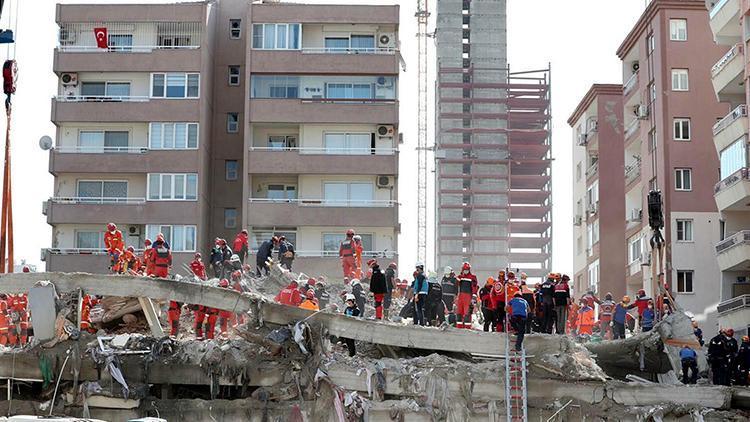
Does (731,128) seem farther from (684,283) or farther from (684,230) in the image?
(684,283)

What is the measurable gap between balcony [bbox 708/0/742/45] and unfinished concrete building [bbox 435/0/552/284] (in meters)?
68.4

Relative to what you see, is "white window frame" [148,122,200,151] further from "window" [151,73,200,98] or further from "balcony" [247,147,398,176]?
"balcony" [247,147,398,176]

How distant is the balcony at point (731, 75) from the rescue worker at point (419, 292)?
23.2 meters

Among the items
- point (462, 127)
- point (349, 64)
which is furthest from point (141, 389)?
point (462, 127)

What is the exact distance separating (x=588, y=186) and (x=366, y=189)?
20.3 meters

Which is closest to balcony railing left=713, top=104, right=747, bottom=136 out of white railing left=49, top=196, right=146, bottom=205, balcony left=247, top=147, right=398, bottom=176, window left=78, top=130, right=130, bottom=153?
balcony left=247, top=147, right=398, bottom=176

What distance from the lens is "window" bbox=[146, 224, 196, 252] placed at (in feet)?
210

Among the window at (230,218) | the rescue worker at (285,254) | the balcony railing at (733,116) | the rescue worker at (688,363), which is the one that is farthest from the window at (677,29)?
the rescue worker at (688,363)

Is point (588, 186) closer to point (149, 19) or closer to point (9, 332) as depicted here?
point (149, 19)

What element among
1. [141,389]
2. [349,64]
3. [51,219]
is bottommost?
[141,389]

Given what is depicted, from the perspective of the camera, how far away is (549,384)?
33.6 m

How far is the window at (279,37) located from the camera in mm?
65250

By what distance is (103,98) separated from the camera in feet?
215

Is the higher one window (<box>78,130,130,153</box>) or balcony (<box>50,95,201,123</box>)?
balcony (<box>50,95,201,123</box>)
